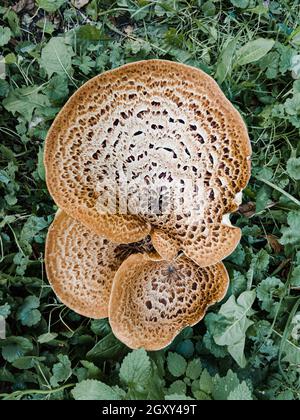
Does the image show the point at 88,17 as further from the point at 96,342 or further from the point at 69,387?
the point at 69,387

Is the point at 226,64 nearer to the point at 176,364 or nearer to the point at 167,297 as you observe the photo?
the point at 167,297

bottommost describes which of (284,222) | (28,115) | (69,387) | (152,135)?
(69,387)

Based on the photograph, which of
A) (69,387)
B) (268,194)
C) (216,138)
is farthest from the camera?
(268,194)

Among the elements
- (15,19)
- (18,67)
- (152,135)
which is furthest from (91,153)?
(15,19)

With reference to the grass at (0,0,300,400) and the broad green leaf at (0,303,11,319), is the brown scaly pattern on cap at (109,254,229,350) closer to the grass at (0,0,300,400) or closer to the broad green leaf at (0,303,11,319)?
the grass at (0,0,300,400)

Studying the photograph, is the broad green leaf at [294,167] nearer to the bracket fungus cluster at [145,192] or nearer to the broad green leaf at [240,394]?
the bracket fungus cluster at [145,192]

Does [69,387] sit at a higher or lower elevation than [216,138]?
lower

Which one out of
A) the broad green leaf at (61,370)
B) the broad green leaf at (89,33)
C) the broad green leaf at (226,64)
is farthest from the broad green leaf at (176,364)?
the broad green leaf at (89,33)

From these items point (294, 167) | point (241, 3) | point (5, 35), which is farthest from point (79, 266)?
point (241, 3)
